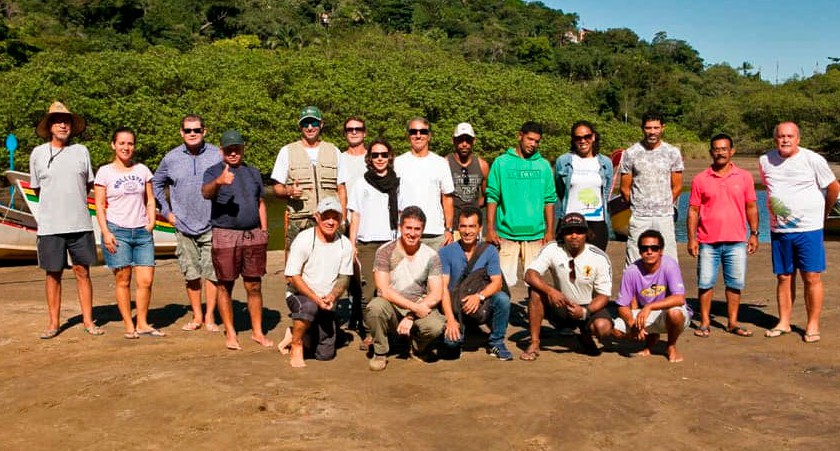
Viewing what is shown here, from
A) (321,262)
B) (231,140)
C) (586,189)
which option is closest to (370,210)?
(321,262)

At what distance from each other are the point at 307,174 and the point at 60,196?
1999mm

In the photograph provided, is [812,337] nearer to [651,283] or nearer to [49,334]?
[651,283]

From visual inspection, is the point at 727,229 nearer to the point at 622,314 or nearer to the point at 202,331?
the point at 622,314

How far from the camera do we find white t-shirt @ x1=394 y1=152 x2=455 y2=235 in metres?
6.07

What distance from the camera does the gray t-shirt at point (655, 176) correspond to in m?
6.47

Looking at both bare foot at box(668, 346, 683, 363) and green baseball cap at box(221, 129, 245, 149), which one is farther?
green baseball cap at box(221, 129, 245, 149)

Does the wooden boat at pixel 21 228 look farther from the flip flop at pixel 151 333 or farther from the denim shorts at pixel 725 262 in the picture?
the denim shorts at pixel 725 262

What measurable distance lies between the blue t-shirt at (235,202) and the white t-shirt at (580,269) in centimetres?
228

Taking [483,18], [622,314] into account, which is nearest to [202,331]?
[622,314]

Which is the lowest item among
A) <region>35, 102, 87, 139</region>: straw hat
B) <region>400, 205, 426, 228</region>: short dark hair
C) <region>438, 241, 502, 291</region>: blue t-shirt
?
<region>438, 241, 502, 291</region>: blue t-shirt

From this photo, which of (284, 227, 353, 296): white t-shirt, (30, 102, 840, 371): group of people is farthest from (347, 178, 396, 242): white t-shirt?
(284, 227, 353, 296): white t-shirt

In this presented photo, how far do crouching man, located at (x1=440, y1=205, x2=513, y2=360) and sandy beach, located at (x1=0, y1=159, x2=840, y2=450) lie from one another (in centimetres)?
33

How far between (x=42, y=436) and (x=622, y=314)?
392 cm

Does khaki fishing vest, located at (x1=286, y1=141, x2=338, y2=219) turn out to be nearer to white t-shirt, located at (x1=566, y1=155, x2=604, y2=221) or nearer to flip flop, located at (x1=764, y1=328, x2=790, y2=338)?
white t-shirt, located at (x1=566, y1=155, x2=604, y2=221)
